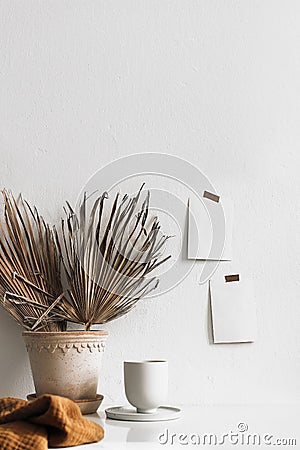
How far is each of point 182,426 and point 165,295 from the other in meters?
0.37

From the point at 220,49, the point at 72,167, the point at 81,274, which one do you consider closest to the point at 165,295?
the point at 81,274

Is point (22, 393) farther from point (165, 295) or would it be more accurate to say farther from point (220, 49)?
point (220, 49)

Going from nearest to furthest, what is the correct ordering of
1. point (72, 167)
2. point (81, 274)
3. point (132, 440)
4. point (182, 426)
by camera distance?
point (132, 440)
point (182, 426)
point (81, 274)
point (72, 167)

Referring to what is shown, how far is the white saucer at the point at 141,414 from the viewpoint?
51.3 inches

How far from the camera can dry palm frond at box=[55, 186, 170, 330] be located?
1.47 m

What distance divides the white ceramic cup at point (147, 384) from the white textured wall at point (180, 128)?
0.21 m

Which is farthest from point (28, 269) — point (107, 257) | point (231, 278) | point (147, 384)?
point (231, 278)

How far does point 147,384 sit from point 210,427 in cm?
15

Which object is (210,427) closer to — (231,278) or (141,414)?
(141,414)

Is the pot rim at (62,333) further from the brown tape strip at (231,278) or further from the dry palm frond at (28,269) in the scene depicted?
the brown tape strip at (231,278)

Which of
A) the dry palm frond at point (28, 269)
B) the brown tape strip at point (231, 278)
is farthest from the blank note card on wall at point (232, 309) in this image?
the dry palm frond at point (28, 269)

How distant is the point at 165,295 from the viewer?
1570 mm

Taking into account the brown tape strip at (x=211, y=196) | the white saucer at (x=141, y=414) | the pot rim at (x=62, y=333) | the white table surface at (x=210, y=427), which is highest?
the brown tape strip at (x=211, y=196)

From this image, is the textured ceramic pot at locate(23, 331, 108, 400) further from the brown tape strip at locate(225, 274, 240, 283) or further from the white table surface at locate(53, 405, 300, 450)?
the brown tape strip at locate(225, 274, 240, 283)
